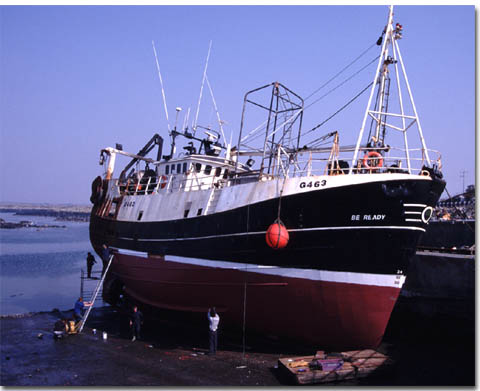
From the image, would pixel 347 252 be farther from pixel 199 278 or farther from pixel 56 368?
pixel 56 368

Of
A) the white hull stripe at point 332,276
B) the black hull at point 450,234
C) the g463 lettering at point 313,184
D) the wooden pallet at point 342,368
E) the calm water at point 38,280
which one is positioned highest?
the g463 lettering at point 313,184

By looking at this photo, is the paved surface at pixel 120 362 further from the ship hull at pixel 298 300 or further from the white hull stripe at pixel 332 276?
the white hull stripe at pixel 332 276

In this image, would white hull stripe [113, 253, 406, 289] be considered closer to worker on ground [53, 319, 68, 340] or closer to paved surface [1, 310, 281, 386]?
paved surface [1, 310, 281, 386]

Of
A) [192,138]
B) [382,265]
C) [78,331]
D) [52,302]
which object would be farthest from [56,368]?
[52,302]

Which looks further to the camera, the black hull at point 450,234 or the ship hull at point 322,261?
the black hull at point 450,234

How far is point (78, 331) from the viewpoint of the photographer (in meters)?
15.4

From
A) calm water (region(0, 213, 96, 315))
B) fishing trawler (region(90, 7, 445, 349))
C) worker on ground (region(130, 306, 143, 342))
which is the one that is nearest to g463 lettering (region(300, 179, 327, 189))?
fishing trawler (region(90, 7, 445, 349))

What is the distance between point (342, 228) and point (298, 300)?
2.48 m

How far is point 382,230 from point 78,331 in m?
11.3

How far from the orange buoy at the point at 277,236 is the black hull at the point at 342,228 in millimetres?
393

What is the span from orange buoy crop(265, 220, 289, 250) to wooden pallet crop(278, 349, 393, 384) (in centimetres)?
306

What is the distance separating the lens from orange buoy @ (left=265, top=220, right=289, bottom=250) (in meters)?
11.7

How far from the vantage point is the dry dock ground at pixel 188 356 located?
10.6 m

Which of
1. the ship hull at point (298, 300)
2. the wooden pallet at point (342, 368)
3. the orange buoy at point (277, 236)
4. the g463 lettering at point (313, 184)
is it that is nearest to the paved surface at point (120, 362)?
the wooden pallet at point (342, 368)
